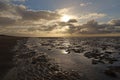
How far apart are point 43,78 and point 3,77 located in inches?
182

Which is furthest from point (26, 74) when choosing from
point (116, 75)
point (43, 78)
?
point (116, 75)

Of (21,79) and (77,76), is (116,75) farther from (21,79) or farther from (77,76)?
(21,79)

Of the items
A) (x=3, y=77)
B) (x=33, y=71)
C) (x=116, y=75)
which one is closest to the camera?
(x=3, y=77)

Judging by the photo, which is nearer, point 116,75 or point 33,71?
point 116,75

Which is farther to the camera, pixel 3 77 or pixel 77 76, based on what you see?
pixel 77 76

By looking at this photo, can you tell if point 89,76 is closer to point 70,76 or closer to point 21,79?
point 70,76

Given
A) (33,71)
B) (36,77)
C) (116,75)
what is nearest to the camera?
(36,77)

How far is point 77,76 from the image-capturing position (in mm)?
18078

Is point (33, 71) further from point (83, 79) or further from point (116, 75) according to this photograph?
point (116, 75)

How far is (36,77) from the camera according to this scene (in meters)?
17.5

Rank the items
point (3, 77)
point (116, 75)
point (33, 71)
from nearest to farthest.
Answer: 1. point (3, 77)
2. point (116, 75)
3. point (33, 71)

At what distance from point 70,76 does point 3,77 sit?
8085 mm

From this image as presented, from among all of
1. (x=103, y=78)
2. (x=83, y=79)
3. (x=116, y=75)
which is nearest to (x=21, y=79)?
(x=83, y=79)

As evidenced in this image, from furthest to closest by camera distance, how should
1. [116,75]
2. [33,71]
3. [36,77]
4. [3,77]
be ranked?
[33,71] → [116,75] → [36,77] → [3,77]
